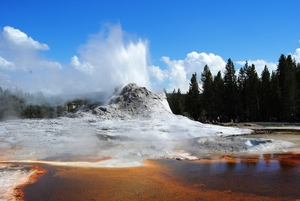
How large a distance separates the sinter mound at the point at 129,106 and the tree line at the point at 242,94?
70.1ft

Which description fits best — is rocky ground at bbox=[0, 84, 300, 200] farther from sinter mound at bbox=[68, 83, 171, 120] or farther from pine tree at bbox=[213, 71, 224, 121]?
pine tree at bbox=[213, 71, 224, 121]

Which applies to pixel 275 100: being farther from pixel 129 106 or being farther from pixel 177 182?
pixel 177 182

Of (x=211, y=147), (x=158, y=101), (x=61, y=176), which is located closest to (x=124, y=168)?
(x=61, y=176)

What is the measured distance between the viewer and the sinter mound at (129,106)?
70.9 ft

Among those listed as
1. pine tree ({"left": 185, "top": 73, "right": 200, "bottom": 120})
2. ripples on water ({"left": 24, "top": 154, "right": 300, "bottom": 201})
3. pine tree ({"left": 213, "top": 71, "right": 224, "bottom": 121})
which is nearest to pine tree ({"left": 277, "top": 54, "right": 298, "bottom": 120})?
pine tree ({"left": 213, "top": 71, "right": 224, "bottom": 121})

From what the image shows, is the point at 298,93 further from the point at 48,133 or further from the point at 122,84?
the point at 48,133

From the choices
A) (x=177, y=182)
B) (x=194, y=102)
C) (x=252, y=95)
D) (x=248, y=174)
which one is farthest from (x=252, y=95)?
(x=177, y=182)

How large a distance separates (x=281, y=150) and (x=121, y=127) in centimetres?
993

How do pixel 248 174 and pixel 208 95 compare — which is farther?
pixel 208 95

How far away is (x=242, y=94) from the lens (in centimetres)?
4591

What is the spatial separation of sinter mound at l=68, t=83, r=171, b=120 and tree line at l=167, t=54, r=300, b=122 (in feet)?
70.1

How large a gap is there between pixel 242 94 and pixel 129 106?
1137 inches

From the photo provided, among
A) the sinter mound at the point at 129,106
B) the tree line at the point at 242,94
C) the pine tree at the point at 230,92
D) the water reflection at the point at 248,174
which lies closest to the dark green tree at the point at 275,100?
the tree line at the point at 242,94

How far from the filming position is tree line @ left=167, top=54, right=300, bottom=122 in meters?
40.8
